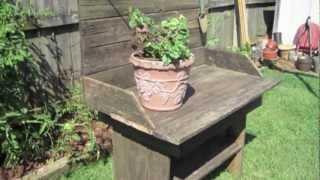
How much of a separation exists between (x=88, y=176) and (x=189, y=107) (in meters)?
1.09

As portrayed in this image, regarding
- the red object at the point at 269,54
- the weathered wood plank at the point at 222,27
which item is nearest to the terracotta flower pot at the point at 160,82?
the weathered wood plank at the point at 222,27

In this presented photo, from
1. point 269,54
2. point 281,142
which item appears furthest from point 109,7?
point 269,54

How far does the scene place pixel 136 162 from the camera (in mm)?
2320

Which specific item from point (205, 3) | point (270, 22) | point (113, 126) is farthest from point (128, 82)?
point (270, 22)

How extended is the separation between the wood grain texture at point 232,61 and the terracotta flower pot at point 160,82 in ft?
2.70

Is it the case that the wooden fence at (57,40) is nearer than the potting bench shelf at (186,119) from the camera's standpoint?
No

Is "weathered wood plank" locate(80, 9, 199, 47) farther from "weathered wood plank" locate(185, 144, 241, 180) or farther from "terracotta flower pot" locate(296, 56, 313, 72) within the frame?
"terracotta flower pot" locate(296, 56, 313, 72)

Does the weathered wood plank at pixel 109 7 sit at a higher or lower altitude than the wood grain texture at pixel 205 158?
higher

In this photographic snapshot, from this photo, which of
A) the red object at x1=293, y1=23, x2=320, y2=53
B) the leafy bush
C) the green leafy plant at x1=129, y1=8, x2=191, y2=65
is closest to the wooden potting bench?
the green leafy plant at x1=129, y1=8, x2=191, y2=65

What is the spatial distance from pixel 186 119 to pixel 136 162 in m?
0.48

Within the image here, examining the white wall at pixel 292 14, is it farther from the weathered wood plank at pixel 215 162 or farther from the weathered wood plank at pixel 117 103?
the weathered wood plank at pixel 117 103

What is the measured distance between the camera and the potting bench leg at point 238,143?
2836 mm

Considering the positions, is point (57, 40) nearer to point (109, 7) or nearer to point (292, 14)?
point (109, 7)

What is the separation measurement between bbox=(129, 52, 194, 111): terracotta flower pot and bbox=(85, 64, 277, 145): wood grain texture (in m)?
0.06
